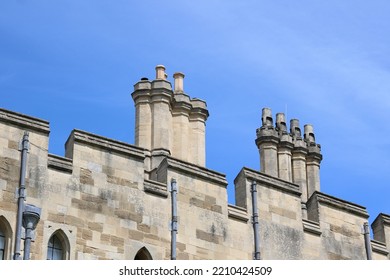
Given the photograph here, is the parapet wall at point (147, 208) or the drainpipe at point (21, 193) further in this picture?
the parapet wall at point (147, 208)

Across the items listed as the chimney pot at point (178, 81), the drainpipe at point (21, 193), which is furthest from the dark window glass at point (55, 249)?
the chimney pot at point (178, 81)

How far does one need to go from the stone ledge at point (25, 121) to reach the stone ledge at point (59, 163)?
682 millimetres

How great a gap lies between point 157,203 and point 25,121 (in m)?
4.24

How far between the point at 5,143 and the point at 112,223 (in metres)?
3.46

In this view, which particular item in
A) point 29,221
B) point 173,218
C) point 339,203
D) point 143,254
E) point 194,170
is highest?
point 339,203

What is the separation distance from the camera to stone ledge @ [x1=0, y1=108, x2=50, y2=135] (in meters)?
27.8

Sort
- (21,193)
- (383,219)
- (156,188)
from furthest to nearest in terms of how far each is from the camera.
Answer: (383,219), (156,188), (21,193)

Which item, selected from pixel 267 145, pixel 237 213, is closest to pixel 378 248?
pixel 237 213

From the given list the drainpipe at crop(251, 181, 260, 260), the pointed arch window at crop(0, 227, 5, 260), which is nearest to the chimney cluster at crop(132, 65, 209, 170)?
the drainpipe at crop(251, 181, 260, 260)

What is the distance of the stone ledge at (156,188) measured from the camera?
29594 mm

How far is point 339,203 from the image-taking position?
33.8m

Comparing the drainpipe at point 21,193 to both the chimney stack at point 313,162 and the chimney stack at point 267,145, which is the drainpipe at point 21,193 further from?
the chimney stack at point 313,162

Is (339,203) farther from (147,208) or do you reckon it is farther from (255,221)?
(147,208)
